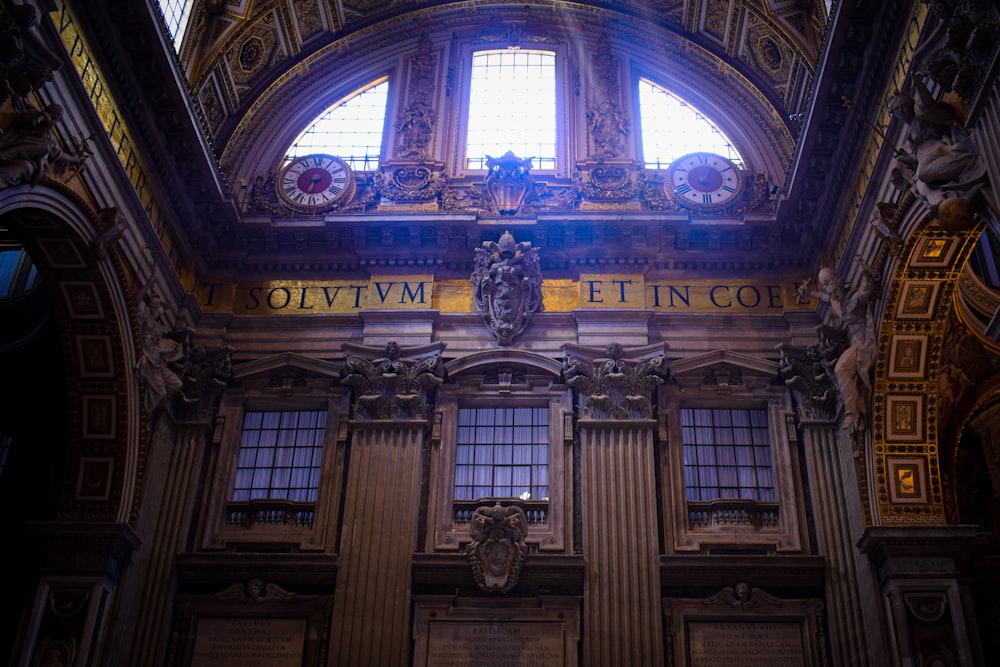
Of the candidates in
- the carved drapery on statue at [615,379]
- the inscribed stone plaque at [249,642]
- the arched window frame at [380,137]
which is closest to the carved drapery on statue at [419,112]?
the arched window frame at [380,137]

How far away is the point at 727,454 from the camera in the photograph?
17.6 m

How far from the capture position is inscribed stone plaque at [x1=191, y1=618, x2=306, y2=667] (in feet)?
52.2

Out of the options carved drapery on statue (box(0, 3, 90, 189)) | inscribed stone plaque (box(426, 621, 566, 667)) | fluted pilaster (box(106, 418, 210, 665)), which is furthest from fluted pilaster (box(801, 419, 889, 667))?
carved drapery on statue (box(0, 3, 90, 189))

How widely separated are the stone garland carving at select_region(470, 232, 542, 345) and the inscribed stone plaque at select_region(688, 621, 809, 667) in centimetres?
591

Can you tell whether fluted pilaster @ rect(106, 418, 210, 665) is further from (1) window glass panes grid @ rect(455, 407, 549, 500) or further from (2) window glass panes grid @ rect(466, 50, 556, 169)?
(2) window glass panes grid @ rect(466, 50, 556, 169)

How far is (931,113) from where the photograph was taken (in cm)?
1180

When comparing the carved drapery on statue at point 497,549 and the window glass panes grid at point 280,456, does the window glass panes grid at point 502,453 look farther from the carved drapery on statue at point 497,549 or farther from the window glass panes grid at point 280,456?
the window glass panes grid at point 280,456

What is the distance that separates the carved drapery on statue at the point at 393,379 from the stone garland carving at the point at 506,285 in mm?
1142

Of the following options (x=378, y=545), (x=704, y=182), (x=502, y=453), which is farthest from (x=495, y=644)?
(x=704, y=182)

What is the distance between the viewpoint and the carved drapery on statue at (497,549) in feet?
52.4

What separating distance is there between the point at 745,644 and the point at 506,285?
7.13m

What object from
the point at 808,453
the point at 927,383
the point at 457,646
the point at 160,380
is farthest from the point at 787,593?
the point at 160,380

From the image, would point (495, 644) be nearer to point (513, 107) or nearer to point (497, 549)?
point (497, 549)

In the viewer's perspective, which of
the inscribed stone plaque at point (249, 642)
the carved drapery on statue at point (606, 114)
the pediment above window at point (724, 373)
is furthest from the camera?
the carved drapery on statue at point (606, 114)
